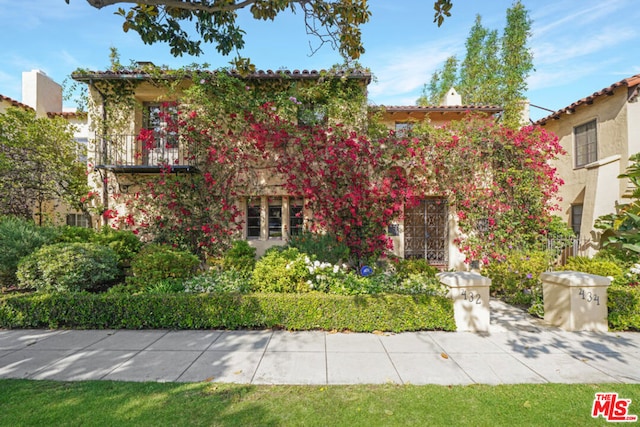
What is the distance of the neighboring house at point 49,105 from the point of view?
11273 millimetres

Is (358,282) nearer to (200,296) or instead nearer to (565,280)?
(200,296)

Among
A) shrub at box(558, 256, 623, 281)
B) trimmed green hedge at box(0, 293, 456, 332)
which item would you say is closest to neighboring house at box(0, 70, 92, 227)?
trimmed green hedge at box(0, 293, 456, 332)

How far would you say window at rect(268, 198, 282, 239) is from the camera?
9805 millimetres

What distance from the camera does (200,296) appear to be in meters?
5.53

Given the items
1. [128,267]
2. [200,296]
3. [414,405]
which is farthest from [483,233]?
[128,267]

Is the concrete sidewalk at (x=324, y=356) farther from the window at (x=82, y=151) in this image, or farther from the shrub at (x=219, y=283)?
the window at (x=82, y=151)

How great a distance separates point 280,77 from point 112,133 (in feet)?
18.8

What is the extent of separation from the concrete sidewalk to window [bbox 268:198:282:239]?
186 inches

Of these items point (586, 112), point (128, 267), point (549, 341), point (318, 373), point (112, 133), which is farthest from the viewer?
point (586, 112)

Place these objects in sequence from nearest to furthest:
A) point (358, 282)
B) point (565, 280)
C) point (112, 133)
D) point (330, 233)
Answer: point (565, 280) → point (358, 282) → point (330, 233) → point (112, 133)

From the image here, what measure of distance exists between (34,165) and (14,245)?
14.4 ft

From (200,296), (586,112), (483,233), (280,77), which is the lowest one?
(200,296)

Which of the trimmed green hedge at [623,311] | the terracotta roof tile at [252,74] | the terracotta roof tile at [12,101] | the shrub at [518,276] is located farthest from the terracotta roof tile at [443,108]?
the terracotta roof tile at [12,101]

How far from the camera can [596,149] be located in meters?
10.1
